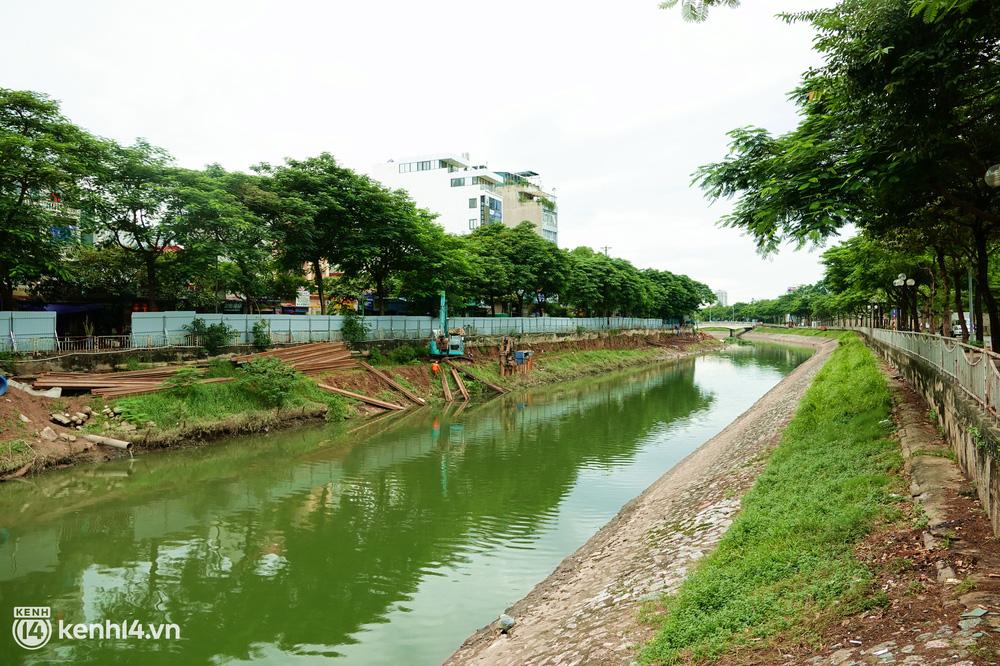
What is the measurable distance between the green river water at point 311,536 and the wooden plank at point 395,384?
22.5 feet

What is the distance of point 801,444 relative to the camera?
12336mm

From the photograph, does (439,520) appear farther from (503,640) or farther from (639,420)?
(639,420)

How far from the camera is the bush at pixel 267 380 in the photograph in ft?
78.1

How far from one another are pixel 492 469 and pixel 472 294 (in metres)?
28.0

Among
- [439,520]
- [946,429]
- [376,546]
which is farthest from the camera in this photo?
[439,520]

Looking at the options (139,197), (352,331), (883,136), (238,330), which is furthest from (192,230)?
(883,136)

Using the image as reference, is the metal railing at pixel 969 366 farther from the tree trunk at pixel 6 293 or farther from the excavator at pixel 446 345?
the tree trunk at pixel 6 293

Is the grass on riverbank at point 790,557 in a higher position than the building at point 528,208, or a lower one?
lower

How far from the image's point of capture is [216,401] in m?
22.5

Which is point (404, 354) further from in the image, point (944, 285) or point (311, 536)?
point (944, 285)

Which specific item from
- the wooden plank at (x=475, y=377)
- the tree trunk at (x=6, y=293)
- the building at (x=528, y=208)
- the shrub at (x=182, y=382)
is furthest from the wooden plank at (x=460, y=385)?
the building at (x=528, y=208)

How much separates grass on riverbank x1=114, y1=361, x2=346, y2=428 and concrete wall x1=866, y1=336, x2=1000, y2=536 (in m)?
21.7

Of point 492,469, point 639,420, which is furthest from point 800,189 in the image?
point 639,420

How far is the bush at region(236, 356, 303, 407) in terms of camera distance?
78.1 feet
